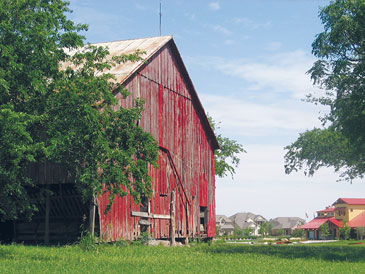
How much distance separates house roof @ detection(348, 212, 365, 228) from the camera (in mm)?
97250

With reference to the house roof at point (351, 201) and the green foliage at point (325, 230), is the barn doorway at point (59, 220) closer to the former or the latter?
the green foliage at point (325, 230)

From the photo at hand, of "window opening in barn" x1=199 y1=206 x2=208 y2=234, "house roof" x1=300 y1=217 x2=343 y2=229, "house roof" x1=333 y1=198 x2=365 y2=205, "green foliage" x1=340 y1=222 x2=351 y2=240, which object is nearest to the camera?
"window opening in barn" x1=199 y1=206 x2=208 y2=234

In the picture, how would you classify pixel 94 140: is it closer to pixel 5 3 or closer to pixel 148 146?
pixel 148 146

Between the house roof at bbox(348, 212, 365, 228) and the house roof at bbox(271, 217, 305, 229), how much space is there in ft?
207

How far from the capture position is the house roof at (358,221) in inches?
3829

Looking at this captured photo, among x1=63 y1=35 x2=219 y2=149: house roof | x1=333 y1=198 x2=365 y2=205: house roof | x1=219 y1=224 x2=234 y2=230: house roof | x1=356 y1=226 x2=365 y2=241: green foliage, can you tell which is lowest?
x1=356 y1=226 x2=365 y2=241: green foliage

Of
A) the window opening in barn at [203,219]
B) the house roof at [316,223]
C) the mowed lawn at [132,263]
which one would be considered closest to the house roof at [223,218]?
the house roof at [316,223]

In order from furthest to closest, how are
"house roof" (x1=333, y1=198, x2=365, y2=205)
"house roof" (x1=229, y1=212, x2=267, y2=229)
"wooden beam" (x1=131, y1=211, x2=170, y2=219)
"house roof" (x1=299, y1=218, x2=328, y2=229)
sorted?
"house roof" (x1=229, y1=212, x2=267, y2=229) → "house roof" (x1=299, y1=218, x2=328, y2=229) → "house roof" (x1=333, y1=198, x2=365, y2=205) → "wooden beam" (x1=131, y1=211, x2=170, y2=219)

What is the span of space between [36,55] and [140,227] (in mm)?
11714

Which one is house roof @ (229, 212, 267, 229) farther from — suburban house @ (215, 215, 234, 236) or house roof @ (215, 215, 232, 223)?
suburban house @ (215, 215, 234, 236)

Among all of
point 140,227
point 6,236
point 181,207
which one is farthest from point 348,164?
point 6,236

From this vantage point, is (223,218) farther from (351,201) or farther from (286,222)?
(351,201)

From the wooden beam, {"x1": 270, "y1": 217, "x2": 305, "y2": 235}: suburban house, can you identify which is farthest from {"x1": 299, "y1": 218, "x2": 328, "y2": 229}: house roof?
the wooden beam

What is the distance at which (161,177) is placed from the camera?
30.6m
